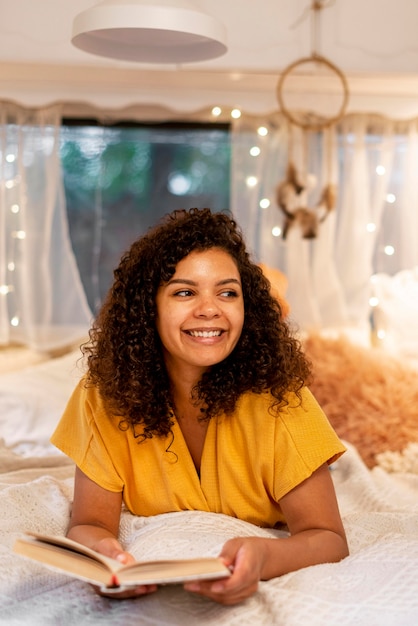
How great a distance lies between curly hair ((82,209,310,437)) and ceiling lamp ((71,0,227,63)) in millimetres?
495

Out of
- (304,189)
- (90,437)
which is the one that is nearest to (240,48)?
(304,189)

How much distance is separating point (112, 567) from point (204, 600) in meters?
0.21

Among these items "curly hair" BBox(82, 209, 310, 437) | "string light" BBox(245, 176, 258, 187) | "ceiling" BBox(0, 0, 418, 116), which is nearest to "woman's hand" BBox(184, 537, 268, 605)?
"curly hair" BBox(82, 209, 310, 437)

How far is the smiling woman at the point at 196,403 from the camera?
5.18ft

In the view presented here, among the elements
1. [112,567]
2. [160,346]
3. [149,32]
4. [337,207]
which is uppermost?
[149,32]

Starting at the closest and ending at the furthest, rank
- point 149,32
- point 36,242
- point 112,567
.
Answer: point 112,567, point 149,32, point 36,242

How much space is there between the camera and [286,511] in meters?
1.58

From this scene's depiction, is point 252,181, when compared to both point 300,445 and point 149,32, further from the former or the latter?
point 300,445

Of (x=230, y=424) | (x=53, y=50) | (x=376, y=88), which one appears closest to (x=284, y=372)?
(x=230, y=424)

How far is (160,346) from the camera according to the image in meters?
A: 1.69

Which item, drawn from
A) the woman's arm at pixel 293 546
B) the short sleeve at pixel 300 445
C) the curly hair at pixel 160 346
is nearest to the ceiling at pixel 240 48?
the curly hair at pixel 160 346

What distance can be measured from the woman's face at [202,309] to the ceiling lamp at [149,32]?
602 millimetres

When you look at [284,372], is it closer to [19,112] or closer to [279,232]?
[279,232]

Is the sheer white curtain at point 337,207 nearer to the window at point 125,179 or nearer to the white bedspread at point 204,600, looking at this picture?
the window at point 125,179
